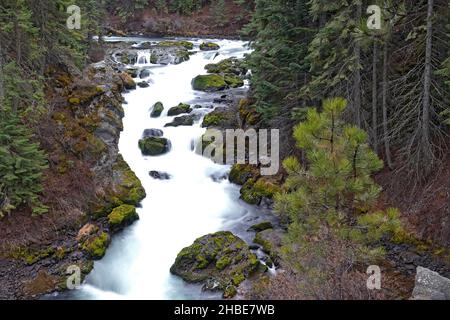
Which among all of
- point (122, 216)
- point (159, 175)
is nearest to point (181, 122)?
point (159, 175)

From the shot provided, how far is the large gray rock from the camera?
1024 centimetres

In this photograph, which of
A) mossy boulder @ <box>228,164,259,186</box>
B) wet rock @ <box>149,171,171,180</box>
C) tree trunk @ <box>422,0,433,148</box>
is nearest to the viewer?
tree trunk @ <box>422,0,433,148</box>

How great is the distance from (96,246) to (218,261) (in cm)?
444

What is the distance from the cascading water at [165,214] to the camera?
14.2 m

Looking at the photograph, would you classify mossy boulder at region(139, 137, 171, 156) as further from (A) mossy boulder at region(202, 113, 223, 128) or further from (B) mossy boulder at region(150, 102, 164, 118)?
(B) mossy boulder at region(150, 102, 164, 118)

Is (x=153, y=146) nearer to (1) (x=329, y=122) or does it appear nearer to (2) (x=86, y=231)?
(2) (x=86, y=231)

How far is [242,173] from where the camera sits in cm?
2072

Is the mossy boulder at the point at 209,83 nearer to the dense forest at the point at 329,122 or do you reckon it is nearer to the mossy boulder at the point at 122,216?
the dense forest at the point at 329,122

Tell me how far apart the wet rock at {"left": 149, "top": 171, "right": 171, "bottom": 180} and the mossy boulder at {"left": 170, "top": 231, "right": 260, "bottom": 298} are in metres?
6.23

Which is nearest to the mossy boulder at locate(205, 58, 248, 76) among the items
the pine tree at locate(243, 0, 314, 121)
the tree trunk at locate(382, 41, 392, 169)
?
the pine tree at locate(243, 0, 314, 121)

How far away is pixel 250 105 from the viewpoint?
23.6m

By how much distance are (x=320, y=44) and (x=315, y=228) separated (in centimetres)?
985

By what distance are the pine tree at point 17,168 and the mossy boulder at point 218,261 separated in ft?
18.4

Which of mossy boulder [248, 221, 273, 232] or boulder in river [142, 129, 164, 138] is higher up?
boulder in river [142, 129, 164, 138]
